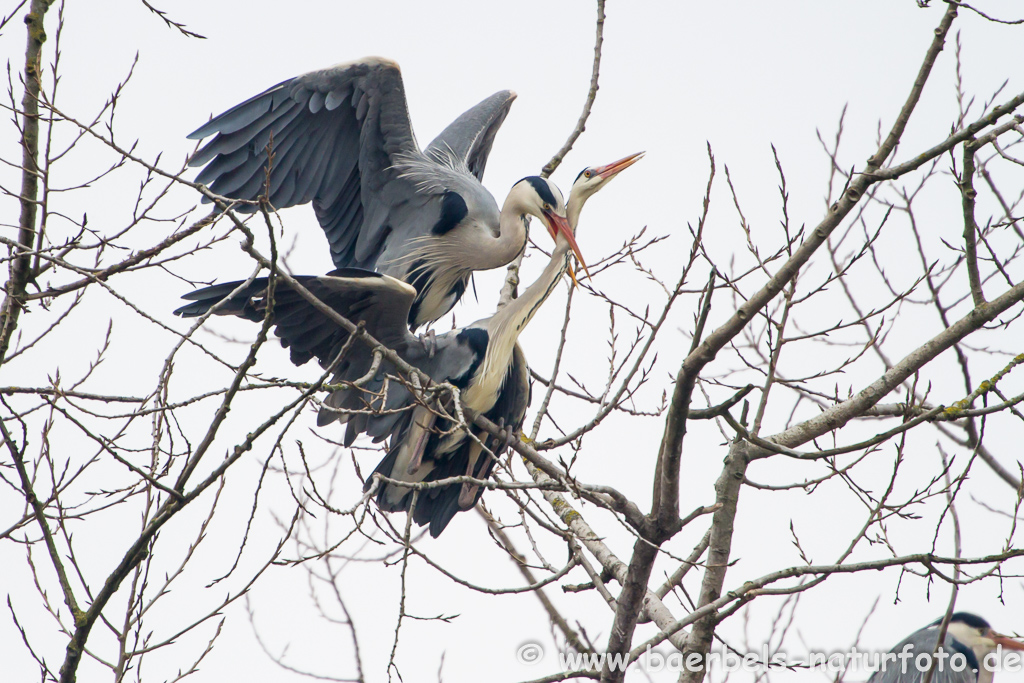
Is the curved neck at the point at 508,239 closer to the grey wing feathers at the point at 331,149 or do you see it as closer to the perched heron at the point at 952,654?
the grey wing feathers at the point at 331,149

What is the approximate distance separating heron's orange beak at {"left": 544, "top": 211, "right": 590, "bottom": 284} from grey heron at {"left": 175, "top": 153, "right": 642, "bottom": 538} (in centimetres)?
1

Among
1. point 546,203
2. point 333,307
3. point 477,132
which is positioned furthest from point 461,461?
point 477,132

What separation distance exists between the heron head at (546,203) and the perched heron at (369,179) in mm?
20

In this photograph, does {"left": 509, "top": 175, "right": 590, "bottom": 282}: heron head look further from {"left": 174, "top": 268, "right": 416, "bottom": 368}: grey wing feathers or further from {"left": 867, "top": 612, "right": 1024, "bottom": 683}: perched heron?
{"left": 867, "top": 612, "right": 1024, "bottom": 683}: perched heron

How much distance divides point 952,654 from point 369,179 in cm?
447

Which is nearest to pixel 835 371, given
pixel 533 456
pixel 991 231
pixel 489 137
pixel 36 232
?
pixel 991 231

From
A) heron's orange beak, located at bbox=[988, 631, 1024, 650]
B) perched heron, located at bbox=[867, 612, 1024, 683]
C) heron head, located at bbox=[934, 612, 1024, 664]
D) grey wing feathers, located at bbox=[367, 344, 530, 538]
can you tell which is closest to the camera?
grey wing feathers, located at bbox=[367, 344, 530, 538]

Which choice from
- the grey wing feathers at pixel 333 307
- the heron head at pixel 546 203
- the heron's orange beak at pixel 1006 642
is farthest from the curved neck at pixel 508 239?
the heron's orange beak at pixel 1006 642

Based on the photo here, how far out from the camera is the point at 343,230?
18.3ft

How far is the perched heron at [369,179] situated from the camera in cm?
496

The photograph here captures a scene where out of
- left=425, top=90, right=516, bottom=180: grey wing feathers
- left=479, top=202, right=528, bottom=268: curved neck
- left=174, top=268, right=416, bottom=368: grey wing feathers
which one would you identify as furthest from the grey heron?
left=425, top=90, right=516, bottom=180: grey wing feathers

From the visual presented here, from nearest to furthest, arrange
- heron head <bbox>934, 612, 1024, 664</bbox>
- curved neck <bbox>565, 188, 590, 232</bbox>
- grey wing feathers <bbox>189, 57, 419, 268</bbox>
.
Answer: grey wing feathers <bbox>189, 57, 419, 268</bbox>, curved neck <bbox>565, 188, 590, 232</bbox>, heron head <bbox>934, 612, 1024, 664</bbox>

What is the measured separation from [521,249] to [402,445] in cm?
139

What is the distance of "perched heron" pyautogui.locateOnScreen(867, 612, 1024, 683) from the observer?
535 centimetres
